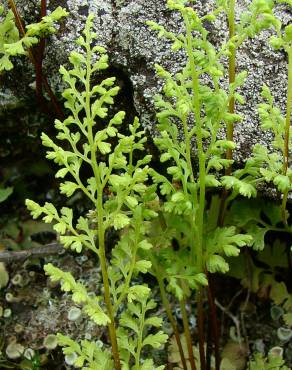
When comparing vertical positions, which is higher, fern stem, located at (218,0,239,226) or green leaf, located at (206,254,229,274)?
fern stem, located at (218,0,239,226)

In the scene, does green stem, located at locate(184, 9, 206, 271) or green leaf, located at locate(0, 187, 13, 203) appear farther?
green leaf, located at locate(0, 187, 13, 203)

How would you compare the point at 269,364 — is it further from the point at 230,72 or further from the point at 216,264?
the point at 230,72

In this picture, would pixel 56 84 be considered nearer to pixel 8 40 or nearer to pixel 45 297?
pixel 8 40

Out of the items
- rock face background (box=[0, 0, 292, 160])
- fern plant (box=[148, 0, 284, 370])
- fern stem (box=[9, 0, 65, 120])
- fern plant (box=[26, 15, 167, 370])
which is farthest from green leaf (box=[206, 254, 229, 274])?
fern stem (box=[9, 0, 65, 120])

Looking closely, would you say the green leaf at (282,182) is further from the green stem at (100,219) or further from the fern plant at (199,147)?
the green stem at (100,219)

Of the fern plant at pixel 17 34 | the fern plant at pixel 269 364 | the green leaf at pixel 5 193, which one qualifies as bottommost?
the fern plant at pixel 269 364

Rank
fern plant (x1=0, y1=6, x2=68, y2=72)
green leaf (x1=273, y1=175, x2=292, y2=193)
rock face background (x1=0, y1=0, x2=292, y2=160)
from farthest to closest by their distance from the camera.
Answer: rock face background (x1=0, y1=0, x2=292, y2=160) → fern plant (x1=0, y1=6, x2=68, y2=72) → green leaf (x1=273, y1=175, x2=292, y2=193)

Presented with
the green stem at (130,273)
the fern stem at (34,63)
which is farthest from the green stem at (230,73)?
the fern stem at (34,63)

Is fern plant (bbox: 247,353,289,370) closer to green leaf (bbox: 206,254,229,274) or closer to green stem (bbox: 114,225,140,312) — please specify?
green leaf (bbox: 206,254,229,274)
